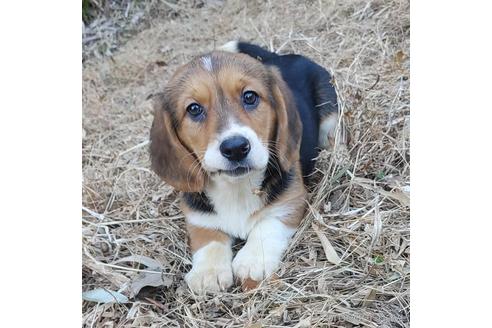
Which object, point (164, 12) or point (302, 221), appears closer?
point (302, 221)

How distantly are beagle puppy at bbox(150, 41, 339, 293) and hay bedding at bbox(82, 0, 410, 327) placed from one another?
0.12m

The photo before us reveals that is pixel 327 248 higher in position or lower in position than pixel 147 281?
higher

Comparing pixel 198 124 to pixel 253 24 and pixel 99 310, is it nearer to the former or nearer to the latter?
pixel 99 310

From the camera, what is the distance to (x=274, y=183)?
10.7 ft

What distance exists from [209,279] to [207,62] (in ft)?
3.39

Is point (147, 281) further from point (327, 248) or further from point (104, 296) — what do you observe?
point (327, 248)

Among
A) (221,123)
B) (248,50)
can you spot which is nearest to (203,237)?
(221,123)

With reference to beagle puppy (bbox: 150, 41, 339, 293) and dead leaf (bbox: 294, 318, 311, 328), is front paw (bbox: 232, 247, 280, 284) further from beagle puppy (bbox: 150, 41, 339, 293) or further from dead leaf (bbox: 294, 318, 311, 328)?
dead leaf (bbox: 294, 318, 311, 328)

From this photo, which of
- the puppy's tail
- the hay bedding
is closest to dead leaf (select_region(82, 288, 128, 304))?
the hay bedding

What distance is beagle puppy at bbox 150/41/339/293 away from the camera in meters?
2.89

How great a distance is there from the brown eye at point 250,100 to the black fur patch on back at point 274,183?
0.37 metres

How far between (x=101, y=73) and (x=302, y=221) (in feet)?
9.38

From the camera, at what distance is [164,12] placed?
5.98 m
